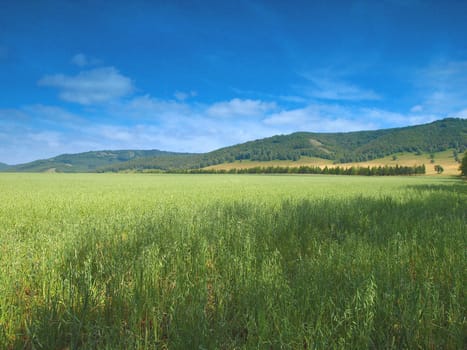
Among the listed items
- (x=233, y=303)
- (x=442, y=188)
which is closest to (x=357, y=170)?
(x=442, y=188)

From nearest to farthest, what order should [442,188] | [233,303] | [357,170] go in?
1. [233,303]
2. [442,188]
3. [357,170]

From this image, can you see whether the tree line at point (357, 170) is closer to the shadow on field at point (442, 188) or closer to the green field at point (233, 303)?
the shadow on field at point (442, 188)

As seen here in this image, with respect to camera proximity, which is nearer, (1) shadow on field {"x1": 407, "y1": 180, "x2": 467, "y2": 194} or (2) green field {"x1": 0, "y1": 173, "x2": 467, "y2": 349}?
(2) green field {"x1": 0, "y1": 173, "x2": 467, "y2": 349}

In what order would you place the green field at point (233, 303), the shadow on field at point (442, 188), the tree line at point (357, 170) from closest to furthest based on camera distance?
the green field at point (233, 303) < the shadow on field at point (442, 188) < the tree line at point (357, 170)

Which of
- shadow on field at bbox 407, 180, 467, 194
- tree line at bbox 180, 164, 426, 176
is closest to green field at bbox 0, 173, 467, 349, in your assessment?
shadow on field at bbox 407, 180, 467, 194

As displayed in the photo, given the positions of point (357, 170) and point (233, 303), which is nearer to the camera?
point (233, 303)

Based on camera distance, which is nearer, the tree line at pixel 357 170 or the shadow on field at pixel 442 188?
the shadow on field at pixel 442 188

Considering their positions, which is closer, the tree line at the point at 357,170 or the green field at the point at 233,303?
the green field at the point at 233,303

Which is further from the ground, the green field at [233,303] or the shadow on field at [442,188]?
the green field at [233,303]

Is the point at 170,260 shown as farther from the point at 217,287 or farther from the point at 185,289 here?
the point at 217,287

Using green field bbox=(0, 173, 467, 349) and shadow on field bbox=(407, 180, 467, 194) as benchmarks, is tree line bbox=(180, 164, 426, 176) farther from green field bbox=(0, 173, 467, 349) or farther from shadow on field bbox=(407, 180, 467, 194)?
green field bbox=(0, 173, 467, 349)

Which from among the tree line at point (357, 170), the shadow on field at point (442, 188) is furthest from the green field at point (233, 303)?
the tree line at point (357, 170)

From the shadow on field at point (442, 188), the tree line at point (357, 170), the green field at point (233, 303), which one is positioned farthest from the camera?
the tree line at point (357, 170)

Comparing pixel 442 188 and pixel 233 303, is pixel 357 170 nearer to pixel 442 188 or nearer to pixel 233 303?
pixel 442 188
